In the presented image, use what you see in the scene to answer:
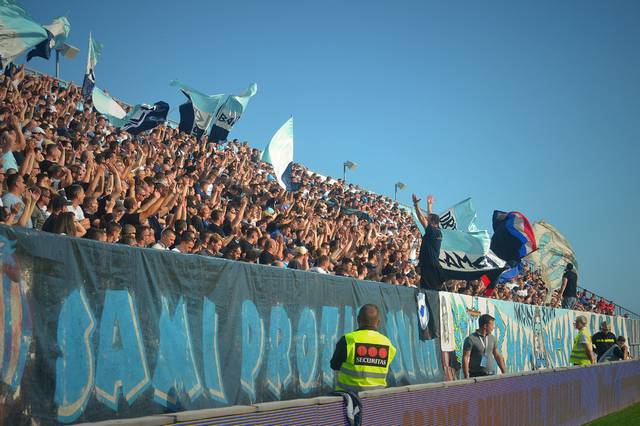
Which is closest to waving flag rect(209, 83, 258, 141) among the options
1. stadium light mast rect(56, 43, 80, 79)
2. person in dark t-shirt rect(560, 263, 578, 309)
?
stadium light mast rect(56, 43, 80, 79)

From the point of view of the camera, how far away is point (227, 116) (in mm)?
21266

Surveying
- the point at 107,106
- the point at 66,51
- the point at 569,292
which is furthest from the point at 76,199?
the point at 66,51

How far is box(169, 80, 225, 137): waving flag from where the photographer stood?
20812 mm

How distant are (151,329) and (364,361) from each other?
2118 millimetres

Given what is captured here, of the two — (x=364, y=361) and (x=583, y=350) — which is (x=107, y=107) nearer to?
(x=583, y=350)

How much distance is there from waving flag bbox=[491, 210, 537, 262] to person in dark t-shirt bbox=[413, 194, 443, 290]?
26.1ft

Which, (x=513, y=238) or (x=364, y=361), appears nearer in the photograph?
(x=364, y=361)

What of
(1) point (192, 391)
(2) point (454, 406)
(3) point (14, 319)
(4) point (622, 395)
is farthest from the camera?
(4) point (622, 395)

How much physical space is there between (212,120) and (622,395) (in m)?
13.2

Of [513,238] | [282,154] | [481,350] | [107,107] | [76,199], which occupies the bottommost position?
[481,350]

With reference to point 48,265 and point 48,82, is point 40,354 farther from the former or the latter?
point 48,82

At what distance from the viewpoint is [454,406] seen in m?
8.28

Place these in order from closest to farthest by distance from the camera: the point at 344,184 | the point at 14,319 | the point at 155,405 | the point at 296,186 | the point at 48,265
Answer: the point at 14,319 → the point at 48,265 → the point at 155,405 → the point at 296,186 → the point at 344,184

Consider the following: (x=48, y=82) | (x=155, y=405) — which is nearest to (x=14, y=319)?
(x=155, y=405)
